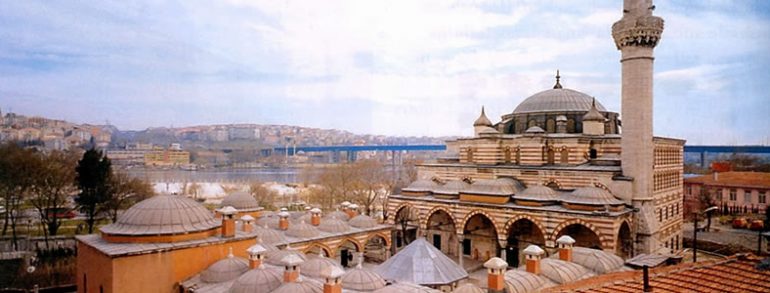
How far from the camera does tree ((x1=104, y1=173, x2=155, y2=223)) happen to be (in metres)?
25.7

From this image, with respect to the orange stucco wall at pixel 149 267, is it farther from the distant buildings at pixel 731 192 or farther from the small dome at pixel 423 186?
the distant buildings at pixel 731 192

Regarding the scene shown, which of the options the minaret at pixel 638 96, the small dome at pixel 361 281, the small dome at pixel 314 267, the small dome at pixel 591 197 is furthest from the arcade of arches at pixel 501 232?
the small dome at pixel 361 281

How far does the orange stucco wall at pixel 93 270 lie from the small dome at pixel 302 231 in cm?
614

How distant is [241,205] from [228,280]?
334 inches

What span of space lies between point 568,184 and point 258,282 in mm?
13652

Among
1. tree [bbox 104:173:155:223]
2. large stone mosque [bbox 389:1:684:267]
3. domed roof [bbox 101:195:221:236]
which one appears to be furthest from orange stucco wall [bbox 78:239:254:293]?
tree [bbox 104:173:155:223]

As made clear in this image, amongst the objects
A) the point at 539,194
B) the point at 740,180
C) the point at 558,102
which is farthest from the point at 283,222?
the point at 740,180

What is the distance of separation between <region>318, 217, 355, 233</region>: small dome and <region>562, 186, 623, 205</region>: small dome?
8.25 metres

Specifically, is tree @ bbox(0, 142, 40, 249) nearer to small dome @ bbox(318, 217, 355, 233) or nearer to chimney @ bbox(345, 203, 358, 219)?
chimney @ bbox(345, 203, 358, 219)

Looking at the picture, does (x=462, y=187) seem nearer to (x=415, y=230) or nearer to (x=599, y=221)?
(x=415, y=230)

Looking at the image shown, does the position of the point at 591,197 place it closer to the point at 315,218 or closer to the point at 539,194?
the point at 539,194

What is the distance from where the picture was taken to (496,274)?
10.5 meters

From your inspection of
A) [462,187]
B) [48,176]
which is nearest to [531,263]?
[462,187]

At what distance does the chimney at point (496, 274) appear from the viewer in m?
10.4
